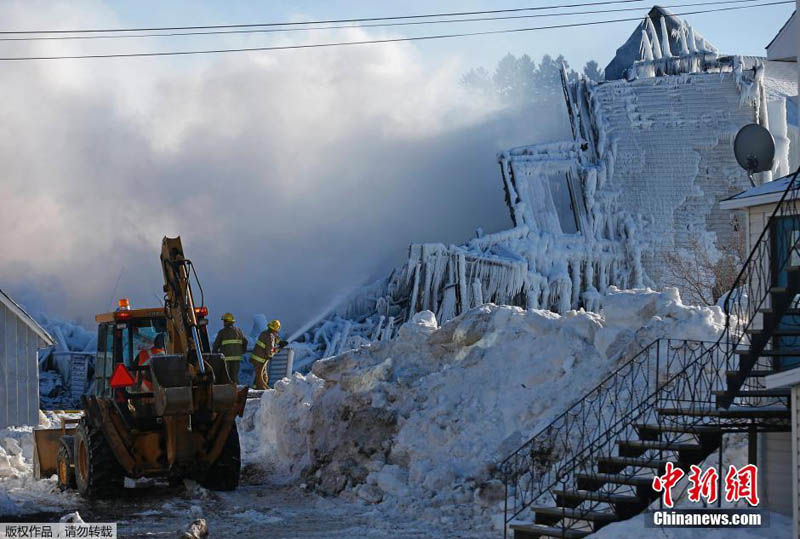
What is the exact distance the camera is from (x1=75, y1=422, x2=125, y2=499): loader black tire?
15.4 meters

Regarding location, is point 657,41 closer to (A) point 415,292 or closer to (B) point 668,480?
(A) point 415,292

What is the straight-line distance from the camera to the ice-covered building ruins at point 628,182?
109 feet

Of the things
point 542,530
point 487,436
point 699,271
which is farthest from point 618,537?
point 699,271

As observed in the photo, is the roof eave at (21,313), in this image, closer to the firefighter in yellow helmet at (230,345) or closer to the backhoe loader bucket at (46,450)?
the firefighter in yellow helmet at (230,345)

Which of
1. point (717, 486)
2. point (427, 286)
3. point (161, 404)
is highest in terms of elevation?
point (427, 286)

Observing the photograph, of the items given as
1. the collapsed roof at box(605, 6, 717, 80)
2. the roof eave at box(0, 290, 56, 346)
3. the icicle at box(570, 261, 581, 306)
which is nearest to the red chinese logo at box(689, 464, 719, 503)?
the roof eave at box(0, 290, 56, 346)

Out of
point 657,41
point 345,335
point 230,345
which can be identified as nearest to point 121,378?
point 230,345

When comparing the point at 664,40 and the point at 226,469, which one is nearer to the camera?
the point at 226,469

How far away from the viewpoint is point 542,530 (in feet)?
38.5

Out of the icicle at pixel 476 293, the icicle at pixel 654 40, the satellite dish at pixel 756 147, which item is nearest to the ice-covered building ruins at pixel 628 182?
the icicle at pixel 476 293

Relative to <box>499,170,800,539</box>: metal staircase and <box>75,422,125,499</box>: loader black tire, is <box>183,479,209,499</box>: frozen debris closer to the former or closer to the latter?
<box>75,422,125,499</box>: loader black tire

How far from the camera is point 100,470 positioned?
1545 cm

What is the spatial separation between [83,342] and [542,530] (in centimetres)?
2431

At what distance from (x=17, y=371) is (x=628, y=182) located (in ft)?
59.8
